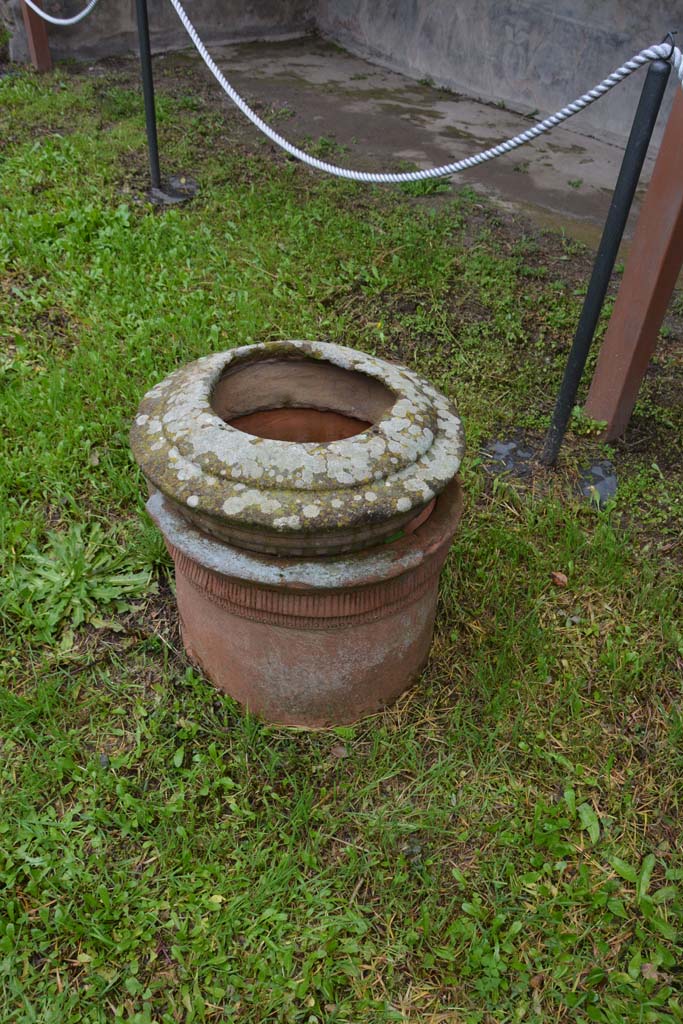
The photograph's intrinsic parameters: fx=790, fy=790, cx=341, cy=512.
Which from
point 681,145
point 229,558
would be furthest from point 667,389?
point 229,558

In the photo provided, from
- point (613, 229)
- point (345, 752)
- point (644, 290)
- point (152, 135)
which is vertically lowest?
point (345, 752)

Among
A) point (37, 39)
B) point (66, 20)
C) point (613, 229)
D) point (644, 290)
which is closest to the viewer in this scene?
point (613, 229)

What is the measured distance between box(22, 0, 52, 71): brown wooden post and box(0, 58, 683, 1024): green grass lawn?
369 centimetres

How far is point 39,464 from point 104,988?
1.86 meters

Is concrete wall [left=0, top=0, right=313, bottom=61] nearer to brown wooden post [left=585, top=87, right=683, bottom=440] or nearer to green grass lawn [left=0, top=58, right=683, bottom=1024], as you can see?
green grass lawn [left=0, top=58, right=683, bottom=1024]

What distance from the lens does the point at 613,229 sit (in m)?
2.63

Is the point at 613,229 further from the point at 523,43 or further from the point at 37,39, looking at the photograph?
the point at 37,39

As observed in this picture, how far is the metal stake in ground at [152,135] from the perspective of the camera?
4168 mm

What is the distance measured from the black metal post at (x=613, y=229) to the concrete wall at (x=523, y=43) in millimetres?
3219

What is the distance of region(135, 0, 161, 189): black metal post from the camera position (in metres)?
4.12

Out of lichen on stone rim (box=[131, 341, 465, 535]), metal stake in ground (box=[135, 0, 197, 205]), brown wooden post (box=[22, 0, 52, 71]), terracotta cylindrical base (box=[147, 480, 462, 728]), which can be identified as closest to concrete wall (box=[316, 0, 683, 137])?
metal stake in ground (box=[135, 0, 197, 205])

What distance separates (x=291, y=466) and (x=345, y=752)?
0.92m

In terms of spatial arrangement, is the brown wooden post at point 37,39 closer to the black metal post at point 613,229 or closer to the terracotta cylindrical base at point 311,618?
the black metal post at point 613,229

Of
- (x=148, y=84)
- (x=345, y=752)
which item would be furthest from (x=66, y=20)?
(x=345, y=752)
